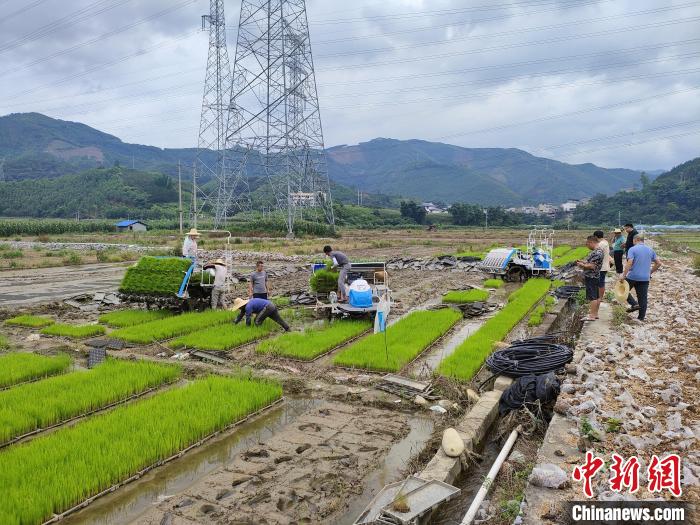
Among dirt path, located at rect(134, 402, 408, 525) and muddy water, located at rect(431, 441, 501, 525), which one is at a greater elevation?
dirt path, located at rect(134, 402, 408, 525)

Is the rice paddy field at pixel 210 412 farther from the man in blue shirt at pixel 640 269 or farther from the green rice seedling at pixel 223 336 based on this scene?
the man in blue shirt at pixel 640 269

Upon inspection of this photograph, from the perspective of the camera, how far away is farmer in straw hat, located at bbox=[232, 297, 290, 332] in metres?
10.1

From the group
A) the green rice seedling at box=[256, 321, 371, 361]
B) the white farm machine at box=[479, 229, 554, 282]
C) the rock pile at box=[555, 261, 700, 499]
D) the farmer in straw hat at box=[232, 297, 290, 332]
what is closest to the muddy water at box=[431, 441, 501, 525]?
the rock pile at box=[555, 261, 700, 499]

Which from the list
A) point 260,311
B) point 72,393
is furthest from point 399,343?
point 72,393

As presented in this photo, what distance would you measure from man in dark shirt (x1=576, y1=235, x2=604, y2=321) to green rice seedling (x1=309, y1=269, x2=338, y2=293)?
533 cm

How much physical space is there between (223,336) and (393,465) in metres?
5.29

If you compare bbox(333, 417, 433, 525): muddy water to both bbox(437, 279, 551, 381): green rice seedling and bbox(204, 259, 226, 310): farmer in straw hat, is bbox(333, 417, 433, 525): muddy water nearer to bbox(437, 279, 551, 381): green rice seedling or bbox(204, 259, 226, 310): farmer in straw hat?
bbox(437, 279, 551, 381): green rice seedling

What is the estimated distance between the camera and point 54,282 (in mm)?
19531

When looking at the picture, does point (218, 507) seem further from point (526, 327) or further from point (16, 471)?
point (526, 327)

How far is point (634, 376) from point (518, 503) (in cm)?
331

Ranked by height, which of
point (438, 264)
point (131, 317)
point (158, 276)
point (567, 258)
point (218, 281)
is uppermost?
point (158, 276)

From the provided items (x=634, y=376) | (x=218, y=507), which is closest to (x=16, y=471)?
(x=218, y=507)

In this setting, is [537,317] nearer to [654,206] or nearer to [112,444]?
[112,444]

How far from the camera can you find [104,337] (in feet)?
32.2
